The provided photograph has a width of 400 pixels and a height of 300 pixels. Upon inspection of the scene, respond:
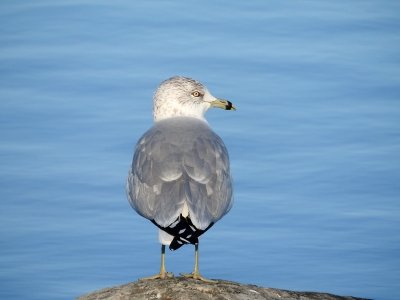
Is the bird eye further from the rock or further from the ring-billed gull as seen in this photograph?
the rock

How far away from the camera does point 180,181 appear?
11203mm

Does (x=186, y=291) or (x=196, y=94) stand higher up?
(x=196, y=94)

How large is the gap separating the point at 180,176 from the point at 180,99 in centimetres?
178

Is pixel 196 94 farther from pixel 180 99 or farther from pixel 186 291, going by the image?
pixel 186 291

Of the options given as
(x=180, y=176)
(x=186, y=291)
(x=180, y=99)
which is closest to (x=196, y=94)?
(x=180, y=99)

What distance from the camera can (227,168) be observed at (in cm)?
1187

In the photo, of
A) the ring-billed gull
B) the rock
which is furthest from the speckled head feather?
the rock

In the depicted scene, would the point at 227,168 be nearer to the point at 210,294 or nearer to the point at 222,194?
the point at 222,194

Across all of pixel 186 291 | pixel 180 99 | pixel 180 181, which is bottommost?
pixel 186 291

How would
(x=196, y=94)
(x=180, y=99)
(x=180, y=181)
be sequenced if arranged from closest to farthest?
(x=180, y=181) < (x=180, y=99) < (x=196, y=94)

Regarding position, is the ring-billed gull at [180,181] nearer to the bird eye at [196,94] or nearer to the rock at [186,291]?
the rock at [186,291]

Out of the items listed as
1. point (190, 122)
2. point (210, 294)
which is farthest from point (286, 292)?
point (190, 122)

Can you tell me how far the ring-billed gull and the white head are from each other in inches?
12.9

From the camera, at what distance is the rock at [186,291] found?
35.7 feet
